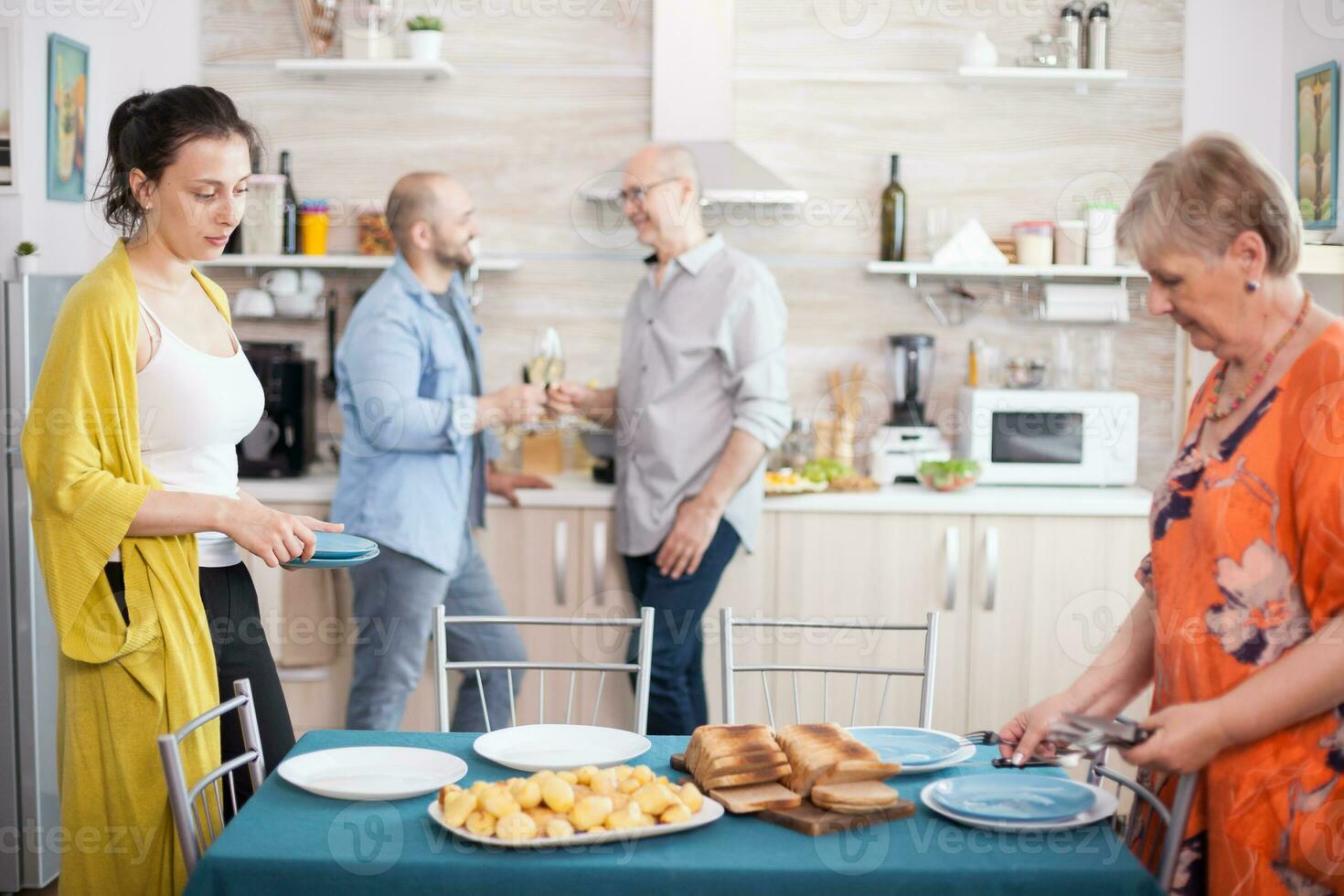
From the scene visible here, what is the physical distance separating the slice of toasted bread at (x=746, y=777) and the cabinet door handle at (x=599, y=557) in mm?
1817

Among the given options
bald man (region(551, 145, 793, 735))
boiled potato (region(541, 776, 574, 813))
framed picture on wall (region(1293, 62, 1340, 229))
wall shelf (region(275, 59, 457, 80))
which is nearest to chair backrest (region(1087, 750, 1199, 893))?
boiled potato (region(541, 776, 574, 813))

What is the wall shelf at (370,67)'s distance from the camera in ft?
12.0

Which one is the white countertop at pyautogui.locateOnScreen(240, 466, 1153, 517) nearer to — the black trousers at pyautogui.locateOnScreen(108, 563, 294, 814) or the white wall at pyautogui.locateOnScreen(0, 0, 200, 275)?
the white wall at pyautogui.locateOnScreen(0, 0, 200, 275)

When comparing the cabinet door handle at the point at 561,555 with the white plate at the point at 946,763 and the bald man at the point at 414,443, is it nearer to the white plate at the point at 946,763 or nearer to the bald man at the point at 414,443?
the bald man at the point at 414,443

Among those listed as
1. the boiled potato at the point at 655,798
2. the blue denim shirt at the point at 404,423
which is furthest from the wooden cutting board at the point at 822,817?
the blue denim shirt at the point at 404,423

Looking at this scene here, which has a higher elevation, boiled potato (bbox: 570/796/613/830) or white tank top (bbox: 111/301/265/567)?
white tank top (bbox: 111/301/265/567)

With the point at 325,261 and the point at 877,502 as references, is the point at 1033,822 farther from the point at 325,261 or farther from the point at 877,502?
the point at 325,261

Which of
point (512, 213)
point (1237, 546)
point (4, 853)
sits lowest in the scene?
point (4, 853)

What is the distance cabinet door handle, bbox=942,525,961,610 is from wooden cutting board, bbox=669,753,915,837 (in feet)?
6.23

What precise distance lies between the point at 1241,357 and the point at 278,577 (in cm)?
253

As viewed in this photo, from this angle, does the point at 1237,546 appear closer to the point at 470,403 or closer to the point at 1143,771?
the point at 1143,771

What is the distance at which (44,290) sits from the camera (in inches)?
110

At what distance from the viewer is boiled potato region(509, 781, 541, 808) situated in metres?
1.42

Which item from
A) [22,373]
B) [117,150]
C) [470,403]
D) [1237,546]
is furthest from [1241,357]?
[22,373]
